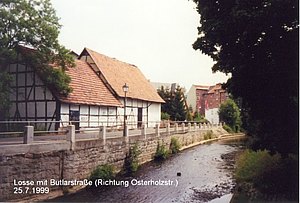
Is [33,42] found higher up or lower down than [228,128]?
higher up

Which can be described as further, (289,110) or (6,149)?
(6,149)

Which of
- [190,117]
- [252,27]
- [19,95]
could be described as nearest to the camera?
[252,27]

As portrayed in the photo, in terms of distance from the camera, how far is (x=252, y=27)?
5.08m

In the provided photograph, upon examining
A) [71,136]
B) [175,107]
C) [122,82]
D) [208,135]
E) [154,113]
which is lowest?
[208,135]

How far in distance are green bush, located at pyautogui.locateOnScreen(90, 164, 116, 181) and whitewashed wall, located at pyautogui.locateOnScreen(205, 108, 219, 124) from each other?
471 centimetres

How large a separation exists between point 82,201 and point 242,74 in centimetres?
355

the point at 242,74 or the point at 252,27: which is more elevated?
the point at 252,27

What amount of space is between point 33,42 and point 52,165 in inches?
119

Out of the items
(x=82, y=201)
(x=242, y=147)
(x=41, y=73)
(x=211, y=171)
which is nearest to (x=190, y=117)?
(x=242, y=147)

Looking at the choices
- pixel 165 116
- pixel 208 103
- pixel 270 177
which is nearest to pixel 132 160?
pixel 208 103

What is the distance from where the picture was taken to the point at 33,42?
7.84m

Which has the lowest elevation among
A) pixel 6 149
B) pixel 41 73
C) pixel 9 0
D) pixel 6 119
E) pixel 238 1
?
pixel 6 149

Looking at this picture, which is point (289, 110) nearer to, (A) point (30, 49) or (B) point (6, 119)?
(B) point (6, 119)

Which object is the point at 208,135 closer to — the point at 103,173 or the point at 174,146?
the point at 174,146
